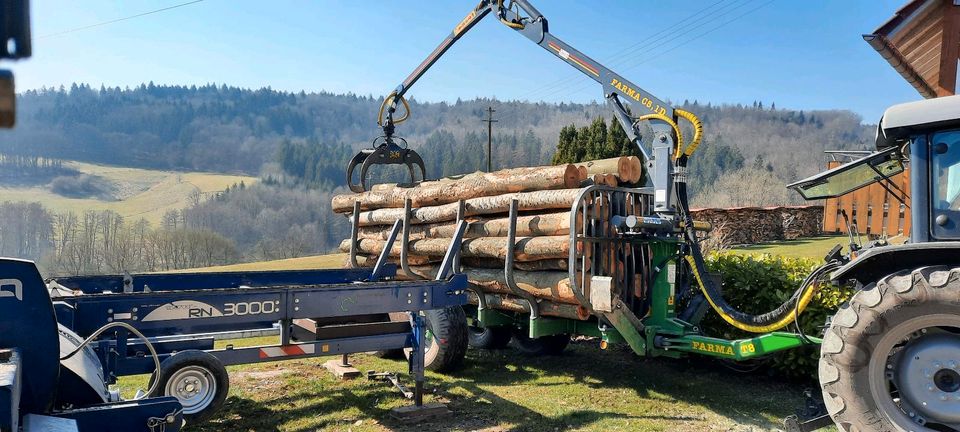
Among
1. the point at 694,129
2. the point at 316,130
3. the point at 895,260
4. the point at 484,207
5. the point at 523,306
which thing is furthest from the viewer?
the point at 316,130

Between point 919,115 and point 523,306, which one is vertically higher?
point 919,115

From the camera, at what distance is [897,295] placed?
472 cm

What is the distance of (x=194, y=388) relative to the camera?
235 inches

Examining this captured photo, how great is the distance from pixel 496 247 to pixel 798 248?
1759cm

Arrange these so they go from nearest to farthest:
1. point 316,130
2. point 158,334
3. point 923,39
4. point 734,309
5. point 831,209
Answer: point 158,334
point 734,309
point 923,39
point 831,209
point 316,130

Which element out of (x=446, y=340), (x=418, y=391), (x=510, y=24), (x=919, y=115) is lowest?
(x=418, y=391)

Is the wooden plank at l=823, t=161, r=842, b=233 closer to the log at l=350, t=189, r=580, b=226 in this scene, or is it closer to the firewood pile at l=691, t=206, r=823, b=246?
the log at l=350, t=189, r=580, b=226

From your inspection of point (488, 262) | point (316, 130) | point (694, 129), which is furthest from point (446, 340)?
point (316, 130)

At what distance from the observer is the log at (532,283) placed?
7508 mm

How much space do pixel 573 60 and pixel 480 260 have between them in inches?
119

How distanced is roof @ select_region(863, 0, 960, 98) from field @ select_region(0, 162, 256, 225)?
62.0m

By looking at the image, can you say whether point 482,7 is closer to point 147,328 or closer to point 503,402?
point 503,402

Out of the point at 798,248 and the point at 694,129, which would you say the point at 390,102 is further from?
the point at 798,248

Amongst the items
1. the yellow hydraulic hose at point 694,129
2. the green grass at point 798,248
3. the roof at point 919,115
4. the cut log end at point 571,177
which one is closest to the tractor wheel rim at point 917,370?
the roof at point 919,115
